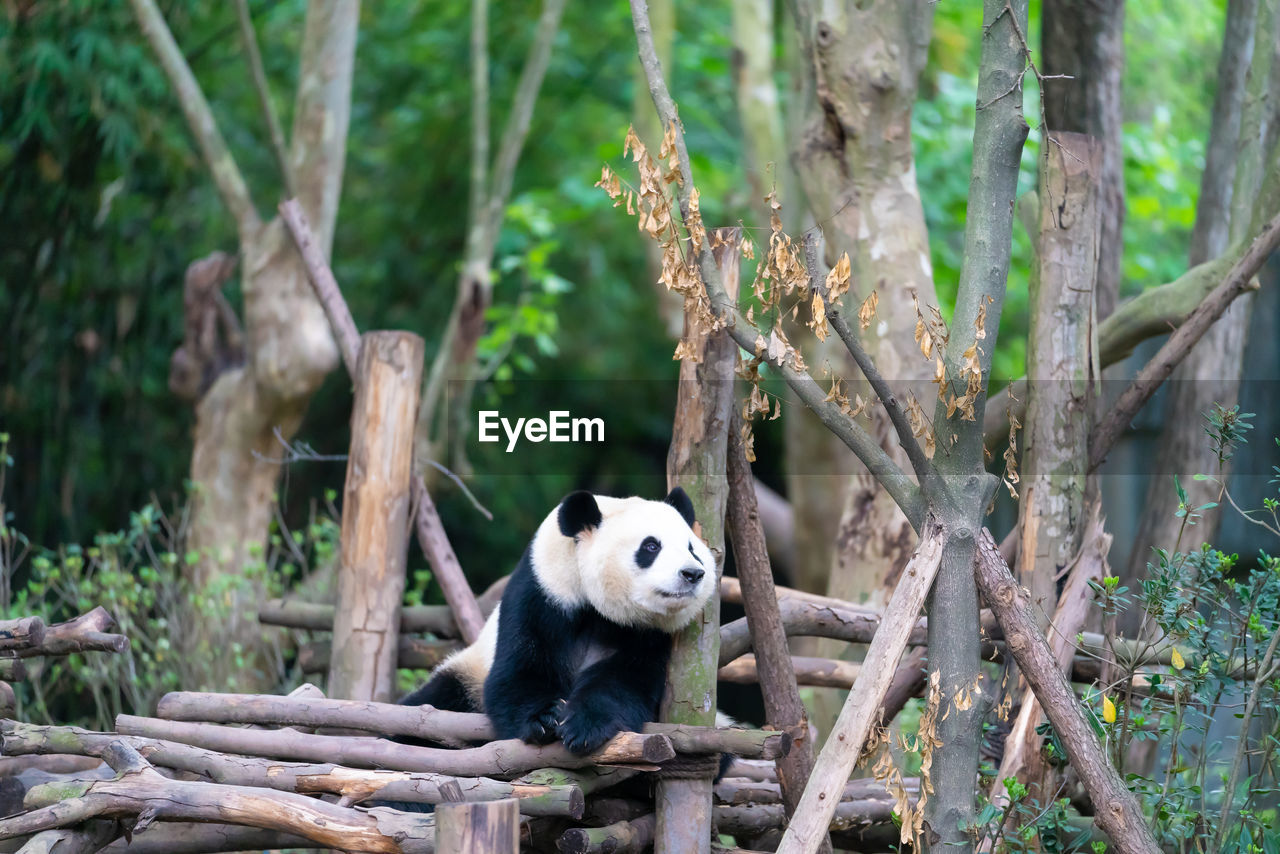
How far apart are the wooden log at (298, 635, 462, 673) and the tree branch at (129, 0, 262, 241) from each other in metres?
3.13

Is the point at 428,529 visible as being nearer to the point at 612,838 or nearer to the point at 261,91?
the point at 612,838

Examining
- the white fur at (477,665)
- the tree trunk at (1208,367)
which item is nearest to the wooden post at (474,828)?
the white fur at (477,665)

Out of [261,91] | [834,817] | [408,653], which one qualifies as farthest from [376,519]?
[261,91]

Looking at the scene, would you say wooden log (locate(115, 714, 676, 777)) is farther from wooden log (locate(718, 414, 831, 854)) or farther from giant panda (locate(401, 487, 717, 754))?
wooden log (locate(718, 414, 831, 854))

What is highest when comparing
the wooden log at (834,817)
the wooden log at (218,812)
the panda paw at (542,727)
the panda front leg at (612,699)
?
the panda front leg at (612,699)

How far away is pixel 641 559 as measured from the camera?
3537 millimetres

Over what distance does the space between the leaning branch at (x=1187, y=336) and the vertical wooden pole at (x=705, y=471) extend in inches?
60.6

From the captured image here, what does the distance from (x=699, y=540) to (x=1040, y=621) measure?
4.33 feet

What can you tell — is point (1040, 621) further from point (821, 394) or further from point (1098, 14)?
point (1098, 14)

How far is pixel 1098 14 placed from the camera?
19.3ft

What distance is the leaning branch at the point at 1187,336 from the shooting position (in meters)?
4.17

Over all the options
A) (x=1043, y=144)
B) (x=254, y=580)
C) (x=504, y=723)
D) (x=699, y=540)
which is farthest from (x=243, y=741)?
(x=1043, y=144)
